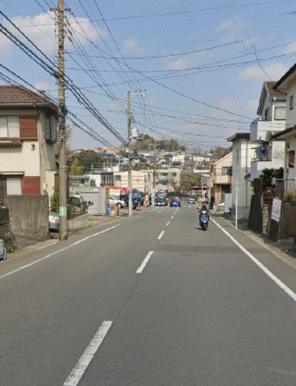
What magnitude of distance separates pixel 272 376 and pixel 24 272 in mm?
7707

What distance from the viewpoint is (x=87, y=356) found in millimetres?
4746

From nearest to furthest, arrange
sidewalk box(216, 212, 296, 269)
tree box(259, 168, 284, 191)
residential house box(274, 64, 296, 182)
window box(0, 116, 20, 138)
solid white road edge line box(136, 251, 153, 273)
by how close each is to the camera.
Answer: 1. solid white road edge line box(136, 251, 153, 273)
2. sidewalk box(216, 212, 296, 269)
3. residential house box(274, 64, 296, 182)
4. window box(0, 116, 20, 138)
5. tree box(259, 168, 284, 191)

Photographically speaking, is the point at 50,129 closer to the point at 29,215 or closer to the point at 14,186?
the point at 14,186

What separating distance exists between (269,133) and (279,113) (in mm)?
2992

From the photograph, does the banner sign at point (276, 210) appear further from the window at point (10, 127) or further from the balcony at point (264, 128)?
the window at point (10, 127)

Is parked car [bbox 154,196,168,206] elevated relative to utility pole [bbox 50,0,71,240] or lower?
lower

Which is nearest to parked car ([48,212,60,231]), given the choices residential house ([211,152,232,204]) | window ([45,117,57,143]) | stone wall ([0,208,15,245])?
window ([45,117,57,143])

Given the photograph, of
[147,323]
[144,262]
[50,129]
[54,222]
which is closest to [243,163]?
[50,129]

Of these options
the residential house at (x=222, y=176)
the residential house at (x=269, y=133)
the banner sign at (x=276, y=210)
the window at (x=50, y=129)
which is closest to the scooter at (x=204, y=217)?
the banner sign at (x=276, y=210)

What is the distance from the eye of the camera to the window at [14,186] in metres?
24.2

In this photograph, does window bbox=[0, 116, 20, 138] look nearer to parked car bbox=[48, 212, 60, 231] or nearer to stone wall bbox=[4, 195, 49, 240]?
parked car bbox=[48, 212, 60, 231]

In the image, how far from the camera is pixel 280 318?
6.34 metres

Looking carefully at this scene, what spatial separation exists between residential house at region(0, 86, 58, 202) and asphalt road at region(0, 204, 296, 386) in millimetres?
13215

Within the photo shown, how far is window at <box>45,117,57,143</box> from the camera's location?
79.7ft
